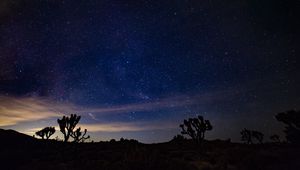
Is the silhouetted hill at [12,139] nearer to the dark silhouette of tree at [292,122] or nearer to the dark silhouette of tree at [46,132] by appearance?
the dark silhouette of tree at [46,132]

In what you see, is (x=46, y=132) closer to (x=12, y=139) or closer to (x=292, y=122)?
(x=12, y=139)

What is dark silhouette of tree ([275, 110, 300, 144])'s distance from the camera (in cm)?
2876

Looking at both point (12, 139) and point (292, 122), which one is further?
point (12, 139)

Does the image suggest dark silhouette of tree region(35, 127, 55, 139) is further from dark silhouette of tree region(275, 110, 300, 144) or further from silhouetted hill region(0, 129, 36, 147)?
dark silhouette of tree region(275, 110, 300, 144)

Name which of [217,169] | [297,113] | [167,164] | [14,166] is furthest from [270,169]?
[14,166]

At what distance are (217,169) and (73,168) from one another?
10.8 meters

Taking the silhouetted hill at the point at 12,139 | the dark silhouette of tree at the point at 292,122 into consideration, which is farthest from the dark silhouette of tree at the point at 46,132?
the dark silhouette of tree at the point at 292,122

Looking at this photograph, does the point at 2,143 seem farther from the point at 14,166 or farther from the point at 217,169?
the point at 217,169

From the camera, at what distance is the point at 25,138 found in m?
50.9

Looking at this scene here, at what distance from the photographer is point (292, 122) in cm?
2923

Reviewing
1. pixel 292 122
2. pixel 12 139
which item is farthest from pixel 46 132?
pixel 292 122

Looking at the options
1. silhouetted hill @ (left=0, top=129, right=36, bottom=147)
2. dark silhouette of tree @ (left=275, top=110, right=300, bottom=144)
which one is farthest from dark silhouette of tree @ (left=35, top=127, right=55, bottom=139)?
dark silhouette of tree @ (left=275, top=110, right=300, bottom=144)

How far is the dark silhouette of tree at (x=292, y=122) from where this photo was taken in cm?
2876

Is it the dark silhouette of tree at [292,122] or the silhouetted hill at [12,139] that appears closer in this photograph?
the dark silhouette of tree at [292,122]
